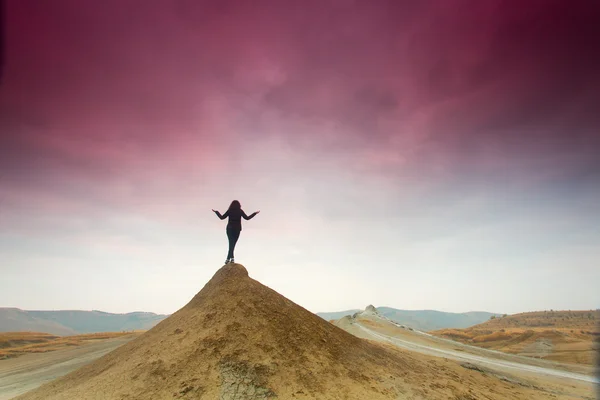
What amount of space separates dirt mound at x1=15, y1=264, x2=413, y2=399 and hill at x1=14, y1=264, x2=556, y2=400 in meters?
0.03

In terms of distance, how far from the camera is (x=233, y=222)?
12789mm

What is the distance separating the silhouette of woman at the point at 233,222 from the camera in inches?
502

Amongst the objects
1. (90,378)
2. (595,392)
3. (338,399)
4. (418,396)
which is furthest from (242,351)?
(595,392)

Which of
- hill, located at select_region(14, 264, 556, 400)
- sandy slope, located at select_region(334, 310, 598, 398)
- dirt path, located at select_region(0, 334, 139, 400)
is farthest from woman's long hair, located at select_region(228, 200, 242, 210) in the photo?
sandy slope, located at select_region(334, 310, 598, 398)

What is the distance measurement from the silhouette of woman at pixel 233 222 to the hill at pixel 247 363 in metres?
1.04

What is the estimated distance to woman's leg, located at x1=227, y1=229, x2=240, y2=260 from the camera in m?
12.7

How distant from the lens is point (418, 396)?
9.54m

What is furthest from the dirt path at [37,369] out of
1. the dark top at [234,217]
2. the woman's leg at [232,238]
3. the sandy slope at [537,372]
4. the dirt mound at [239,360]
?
the sandy slope at [537,372]

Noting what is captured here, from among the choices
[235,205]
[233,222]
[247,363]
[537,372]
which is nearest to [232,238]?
[233,222]

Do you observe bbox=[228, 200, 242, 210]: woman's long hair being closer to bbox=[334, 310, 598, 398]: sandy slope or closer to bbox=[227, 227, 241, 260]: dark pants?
bbox=[227, 227, 241, 260]: dark pants

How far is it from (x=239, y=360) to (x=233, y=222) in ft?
20.0

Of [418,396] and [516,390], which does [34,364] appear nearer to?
[418,396]

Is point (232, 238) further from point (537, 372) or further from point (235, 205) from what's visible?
point (537, 372)

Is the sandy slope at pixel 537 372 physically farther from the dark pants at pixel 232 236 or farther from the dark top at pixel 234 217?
the dark top at pixel 234 217
